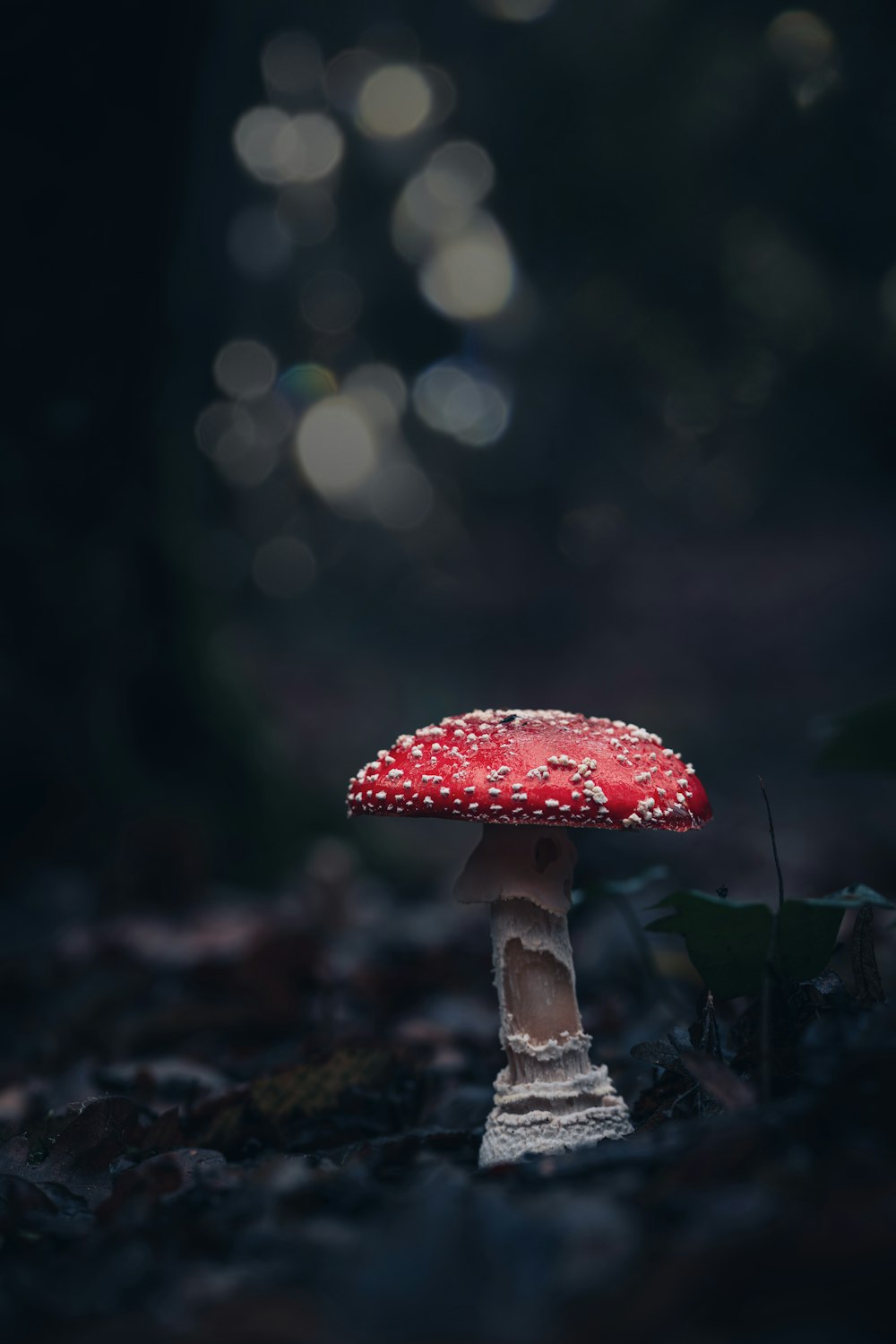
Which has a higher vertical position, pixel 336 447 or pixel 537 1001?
pixel 336 447

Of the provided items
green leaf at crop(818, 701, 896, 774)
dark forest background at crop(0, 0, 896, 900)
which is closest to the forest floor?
green leaf at crop(818, 701, 896, 774)

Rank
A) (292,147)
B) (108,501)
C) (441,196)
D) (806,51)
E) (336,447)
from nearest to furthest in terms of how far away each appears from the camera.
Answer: (108,501) < (806,51) < (292,147) < (441,196) < (336,447)

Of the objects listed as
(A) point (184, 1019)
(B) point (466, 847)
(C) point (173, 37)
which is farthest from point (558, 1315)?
(B) point (466, 847)

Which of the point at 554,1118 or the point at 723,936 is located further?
the point at 554,1118

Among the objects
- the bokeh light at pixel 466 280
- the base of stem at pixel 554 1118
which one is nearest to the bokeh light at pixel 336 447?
the bokeh light at pixel 466 280

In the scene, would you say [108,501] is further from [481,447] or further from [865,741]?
[481,447]

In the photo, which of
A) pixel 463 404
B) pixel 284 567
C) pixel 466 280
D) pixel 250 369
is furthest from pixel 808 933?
pixel 284 567
